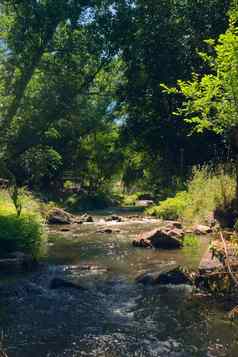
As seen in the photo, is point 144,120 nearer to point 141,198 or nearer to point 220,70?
point 141,198

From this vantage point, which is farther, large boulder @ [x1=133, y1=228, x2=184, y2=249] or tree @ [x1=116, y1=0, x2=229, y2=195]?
tree @ [x1=116, y1=0, x2=229, y2=195]

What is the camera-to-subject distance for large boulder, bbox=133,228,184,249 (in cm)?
1941

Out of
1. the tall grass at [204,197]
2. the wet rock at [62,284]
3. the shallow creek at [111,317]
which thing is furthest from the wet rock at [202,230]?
the wet rock at [62,284]

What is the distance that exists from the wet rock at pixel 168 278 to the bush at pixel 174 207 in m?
11.9

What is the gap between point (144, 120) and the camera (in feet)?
133

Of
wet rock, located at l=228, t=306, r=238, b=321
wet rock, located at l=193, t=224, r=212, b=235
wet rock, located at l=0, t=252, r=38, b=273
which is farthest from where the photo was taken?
wet rock, located at l=193, t=224, r=212, b=235

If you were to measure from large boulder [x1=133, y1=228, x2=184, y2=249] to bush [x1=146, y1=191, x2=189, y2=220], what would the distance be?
6285 mm

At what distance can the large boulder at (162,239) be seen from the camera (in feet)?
63.7

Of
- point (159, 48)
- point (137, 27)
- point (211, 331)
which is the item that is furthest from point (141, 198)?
point (211, 331)

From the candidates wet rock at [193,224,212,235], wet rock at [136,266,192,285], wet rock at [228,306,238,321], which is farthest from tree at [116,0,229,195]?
wet rock at [228,306,238,321]

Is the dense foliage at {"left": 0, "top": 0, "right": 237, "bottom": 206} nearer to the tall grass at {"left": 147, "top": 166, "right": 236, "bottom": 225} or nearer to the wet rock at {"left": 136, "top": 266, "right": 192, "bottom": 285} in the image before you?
the tall grass at {"left": 147, "top": 166, "right": 236, "bottom": 225}

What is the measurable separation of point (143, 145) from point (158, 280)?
29057 millimetres

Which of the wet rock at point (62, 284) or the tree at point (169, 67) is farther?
the tree at point (169, 67)

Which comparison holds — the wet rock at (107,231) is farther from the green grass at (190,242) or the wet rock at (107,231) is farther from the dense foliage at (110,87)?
the green grass at (190,242)
